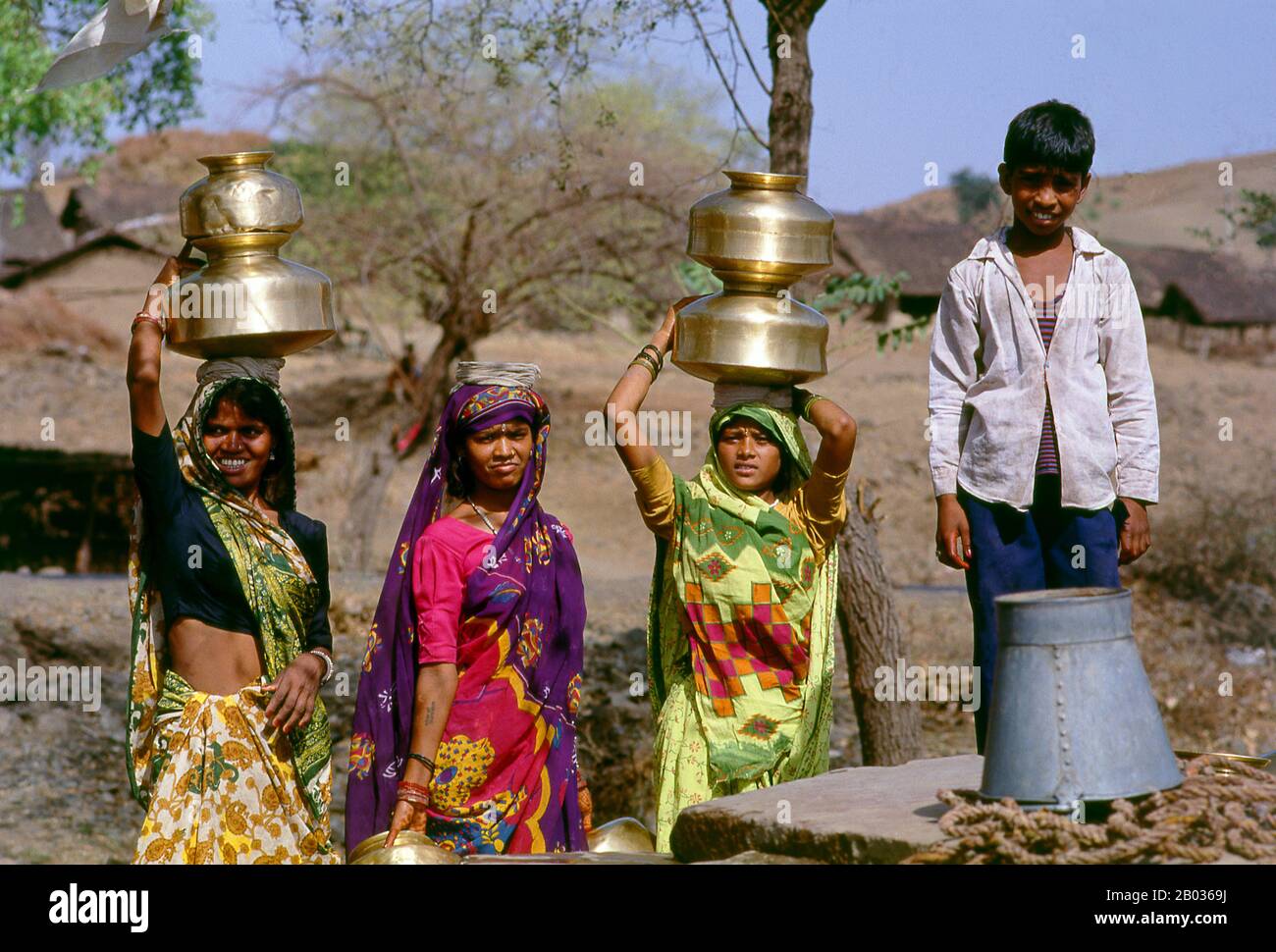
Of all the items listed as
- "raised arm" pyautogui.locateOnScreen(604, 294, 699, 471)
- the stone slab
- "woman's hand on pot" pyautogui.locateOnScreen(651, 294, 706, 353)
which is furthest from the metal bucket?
"woman's hand on pot" pyautogui.locateOnScreen(651, 294, 706, 353)

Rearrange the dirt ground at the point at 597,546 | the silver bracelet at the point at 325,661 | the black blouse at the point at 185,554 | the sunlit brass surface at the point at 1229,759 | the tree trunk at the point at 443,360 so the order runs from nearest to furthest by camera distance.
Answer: the sunlit brass surface at the point at 1229,759 → the black blouse at the point at 185,554 → the silver bracelet at the point at 325,661 → the dirt ground at the point at 597,546 → the tree trunk at the point at 443,360

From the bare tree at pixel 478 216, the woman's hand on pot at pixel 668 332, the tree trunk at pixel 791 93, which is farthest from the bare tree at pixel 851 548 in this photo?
the bare tree at pixel 478 216

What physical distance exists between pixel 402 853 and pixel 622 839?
712mm

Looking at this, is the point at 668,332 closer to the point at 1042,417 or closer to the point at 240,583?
the point at 1042,417

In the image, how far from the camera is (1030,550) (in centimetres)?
443

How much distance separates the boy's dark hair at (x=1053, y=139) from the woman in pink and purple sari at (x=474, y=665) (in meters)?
1.50

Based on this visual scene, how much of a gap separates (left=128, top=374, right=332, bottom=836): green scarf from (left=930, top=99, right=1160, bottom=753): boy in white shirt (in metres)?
1.84

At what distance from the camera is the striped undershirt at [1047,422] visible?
4422 mm

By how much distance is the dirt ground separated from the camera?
9812 millimetres

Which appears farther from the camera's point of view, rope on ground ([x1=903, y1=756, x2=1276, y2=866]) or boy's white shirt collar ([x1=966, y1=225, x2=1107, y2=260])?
boy's white shirt collar ([x1=966, y1=225, x2=1107, y2=260])

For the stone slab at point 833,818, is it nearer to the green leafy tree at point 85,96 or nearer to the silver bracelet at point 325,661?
the silver bracelet at point 325,661

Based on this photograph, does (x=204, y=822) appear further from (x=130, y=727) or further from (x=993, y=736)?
(x=993, y=736)

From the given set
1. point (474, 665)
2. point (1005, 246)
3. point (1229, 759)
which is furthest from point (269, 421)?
point (1229, 759)

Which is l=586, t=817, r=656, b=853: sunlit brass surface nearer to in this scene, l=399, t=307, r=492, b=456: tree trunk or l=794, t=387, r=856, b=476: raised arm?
l=794, t=387, r=856, b=476: raised arm
